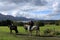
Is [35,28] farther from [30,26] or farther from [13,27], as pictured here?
[13,27]

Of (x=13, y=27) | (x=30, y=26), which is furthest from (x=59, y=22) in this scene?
(x=30, y=26)

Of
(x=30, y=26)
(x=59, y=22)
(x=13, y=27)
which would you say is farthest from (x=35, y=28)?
(x=59, y=22)

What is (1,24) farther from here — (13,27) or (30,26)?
(30,26)

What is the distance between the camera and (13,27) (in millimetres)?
28703

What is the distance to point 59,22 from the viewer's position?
172 feet

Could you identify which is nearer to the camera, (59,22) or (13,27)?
(13,27)

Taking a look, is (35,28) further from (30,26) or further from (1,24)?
(1,24)

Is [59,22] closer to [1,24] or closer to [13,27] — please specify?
→ [1,24]

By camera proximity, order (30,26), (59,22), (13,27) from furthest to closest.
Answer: (59,22) < (13,27) < (30,26)

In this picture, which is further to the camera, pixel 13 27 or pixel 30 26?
pixel 13 27

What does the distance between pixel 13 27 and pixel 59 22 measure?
2599cm

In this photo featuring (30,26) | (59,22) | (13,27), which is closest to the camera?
(30,26)

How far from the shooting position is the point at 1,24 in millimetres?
52656

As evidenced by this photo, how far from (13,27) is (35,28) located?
522 centimetres
